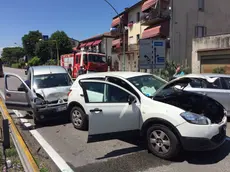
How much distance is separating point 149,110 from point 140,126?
15.9 inches

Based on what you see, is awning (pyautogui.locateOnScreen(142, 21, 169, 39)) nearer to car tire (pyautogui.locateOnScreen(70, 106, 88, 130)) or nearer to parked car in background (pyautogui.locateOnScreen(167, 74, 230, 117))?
parked car in background (pyautogui.locateOnScreen(167, 74, 230, 117))

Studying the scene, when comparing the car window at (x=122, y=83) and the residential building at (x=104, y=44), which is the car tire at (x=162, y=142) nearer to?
the car window at (x=122, y=83)

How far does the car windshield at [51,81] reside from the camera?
333 inches

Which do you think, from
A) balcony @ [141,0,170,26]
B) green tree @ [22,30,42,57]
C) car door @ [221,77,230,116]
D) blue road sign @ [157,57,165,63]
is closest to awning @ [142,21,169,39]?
balcony @ [141,0,170,26]

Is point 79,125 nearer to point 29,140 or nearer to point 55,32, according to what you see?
point 29,140

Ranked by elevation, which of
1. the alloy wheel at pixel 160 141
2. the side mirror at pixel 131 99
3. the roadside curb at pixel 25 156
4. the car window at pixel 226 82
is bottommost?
the roadside curb at pixel 25 156

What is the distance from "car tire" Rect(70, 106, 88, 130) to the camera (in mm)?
6825

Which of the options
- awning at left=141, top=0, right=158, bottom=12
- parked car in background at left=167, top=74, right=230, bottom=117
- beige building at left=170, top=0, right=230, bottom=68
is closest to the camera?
parked car in background at left=167, top=74, right=230, bottom=117

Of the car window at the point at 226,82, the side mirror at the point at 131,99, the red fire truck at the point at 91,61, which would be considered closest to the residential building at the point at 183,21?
the red fire truck at the point at 91,61

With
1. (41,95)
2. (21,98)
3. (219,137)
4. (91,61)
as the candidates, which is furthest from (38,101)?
(91,61)

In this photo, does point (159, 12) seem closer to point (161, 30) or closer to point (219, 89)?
point (161, 30)

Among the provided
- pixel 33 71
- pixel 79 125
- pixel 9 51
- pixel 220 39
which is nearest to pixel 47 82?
pixel 33 71

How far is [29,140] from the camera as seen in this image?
6156 mm

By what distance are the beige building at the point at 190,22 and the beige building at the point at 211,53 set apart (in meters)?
5.73
